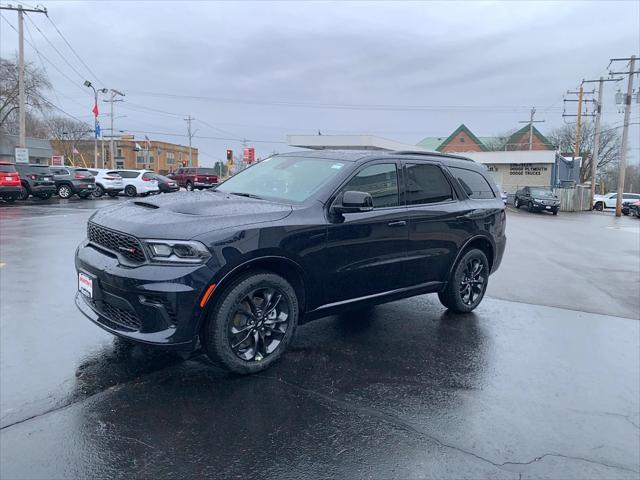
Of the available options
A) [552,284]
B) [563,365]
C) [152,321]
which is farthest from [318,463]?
[552,284]

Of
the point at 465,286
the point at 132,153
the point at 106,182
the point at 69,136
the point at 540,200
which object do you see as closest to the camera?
the point at 465,286

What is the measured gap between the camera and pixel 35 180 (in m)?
22.4

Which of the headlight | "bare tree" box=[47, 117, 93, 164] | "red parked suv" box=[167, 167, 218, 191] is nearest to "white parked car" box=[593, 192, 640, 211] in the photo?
"red parked suv" box=[167, 167, 218, 191]

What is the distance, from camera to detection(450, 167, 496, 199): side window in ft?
19.3

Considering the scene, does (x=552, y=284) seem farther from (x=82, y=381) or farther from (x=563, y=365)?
(x=82, y=381)

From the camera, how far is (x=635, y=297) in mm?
7520

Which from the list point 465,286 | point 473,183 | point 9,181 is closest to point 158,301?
point 465,286

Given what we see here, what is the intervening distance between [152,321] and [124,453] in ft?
2.92

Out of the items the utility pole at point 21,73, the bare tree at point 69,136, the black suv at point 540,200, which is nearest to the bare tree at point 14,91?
the utility pole at point 21,73

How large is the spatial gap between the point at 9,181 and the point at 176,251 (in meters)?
20.8

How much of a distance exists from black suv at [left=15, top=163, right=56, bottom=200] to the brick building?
4872 centimetres

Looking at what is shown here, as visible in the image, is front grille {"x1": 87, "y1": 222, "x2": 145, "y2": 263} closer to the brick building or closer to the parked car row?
the parked car row

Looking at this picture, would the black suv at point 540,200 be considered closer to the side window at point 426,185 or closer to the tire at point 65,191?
the tire at point 65,191

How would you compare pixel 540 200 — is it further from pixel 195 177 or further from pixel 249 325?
pixel 249 325
